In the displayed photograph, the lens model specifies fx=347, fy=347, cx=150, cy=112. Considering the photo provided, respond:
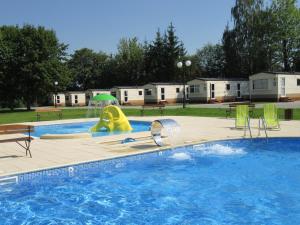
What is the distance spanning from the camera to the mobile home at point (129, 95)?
49406 mm

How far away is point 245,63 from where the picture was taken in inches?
2098

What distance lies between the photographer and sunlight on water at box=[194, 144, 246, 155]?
10992 millimetres

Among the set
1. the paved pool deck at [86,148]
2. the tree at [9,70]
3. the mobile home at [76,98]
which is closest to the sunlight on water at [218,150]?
the paved pool deck at [86,148]

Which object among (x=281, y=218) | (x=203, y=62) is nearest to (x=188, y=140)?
(x=281, y=218)

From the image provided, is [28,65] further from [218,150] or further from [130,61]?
[218,150]

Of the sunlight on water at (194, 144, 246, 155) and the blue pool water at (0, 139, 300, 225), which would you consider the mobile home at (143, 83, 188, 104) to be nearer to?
the sunlight on water at (194, 144, 246, 155)

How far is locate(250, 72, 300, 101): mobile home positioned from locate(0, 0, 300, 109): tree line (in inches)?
461

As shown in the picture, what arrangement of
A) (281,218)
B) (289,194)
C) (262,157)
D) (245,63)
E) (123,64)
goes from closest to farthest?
(281,218), (289,194), (262,157), (245,63), (123,64)

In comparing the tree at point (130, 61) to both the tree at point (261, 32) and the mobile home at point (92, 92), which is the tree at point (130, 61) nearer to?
the mobile home at point (92, 92)

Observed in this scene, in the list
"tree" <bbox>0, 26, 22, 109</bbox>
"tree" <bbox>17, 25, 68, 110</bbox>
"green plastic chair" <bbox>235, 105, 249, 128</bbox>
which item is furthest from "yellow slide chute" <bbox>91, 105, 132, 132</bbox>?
"tree" <bbox>0, 26, 22, 109</bbox>

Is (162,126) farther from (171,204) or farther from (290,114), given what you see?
(290,114)

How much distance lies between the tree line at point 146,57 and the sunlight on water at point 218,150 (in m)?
33.6

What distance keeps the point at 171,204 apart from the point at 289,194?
2.43m

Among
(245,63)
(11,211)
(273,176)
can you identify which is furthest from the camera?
(245,63)
